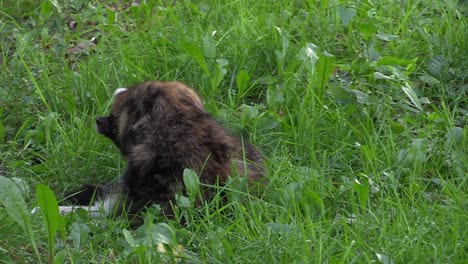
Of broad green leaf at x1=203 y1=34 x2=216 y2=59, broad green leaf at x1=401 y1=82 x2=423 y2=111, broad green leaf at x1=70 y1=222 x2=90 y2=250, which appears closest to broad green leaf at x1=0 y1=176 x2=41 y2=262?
broad green leaf at x1=70 y1=222 x2=90 y2=250

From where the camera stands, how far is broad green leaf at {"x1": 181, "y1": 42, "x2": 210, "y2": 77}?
6.01 metres

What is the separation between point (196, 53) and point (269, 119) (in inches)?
25.5

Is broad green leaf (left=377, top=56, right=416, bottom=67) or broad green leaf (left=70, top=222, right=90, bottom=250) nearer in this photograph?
broad green leaf (left=70, top=222, right=90, bottom=250)

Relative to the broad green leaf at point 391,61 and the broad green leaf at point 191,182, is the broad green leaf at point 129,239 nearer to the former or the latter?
the broad green leaf at point 191,182

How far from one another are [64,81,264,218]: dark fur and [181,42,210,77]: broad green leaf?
82 cm

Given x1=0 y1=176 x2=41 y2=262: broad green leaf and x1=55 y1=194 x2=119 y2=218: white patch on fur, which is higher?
x1=0 y1=176 x2=41 y2=262: broad green leaf

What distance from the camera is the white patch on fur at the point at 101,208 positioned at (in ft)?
16.1

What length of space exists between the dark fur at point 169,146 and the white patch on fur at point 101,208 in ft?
0.19

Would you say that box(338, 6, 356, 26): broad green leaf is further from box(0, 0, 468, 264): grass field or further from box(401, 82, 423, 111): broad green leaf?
box(401, 82, 423, 111): broad green leaf

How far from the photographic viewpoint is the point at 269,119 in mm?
5719

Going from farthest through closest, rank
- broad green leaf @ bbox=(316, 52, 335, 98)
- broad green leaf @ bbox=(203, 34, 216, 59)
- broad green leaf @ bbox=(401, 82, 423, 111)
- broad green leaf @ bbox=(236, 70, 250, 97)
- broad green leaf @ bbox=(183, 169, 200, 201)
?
broad green leaf @ bbox=(203, 34, 216, 59)
broad green leaf @ bbox=(236, 70, 250, 97)
broad green leaf @ bbox=(316, 52, 335, 98)
broad green leaf @ bbox=(401, 82, 423, 111)
broad green leaf @ bbox=(183, 169, 200, 201)

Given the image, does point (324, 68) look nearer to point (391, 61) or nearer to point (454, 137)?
point (391, 61)

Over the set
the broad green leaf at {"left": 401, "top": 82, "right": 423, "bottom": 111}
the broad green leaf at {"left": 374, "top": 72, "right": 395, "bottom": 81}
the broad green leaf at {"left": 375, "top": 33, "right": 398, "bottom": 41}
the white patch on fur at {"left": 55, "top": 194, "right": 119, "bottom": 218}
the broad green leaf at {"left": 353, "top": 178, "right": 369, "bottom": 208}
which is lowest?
the white patch on fur at {"left": 55, "top": 194, "right": 119, "bottom": 218}

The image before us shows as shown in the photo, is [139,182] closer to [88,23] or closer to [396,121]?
[396,121]
